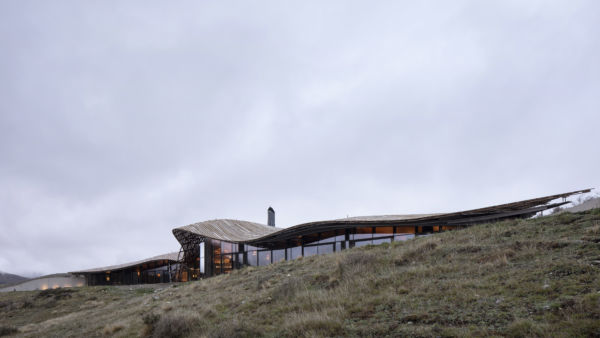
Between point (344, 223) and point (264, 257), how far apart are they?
419 inches

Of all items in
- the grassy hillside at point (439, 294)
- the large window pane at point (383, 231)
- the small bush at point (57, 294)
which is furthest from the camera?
the small bush at point (57, 294)

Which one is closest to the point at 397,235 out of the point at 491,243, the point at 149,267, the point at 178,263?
the point at 491,243

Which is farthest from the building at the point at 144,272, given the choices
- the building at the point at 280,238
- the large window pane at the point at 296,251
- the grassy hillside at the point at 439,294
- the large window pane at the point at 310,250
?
the grassy hillside at the point at 439,294

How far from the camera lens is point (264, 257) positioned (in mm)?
33281

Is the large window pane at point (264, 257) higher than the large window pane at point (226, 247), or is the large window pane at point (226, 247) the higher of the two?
the large window pane at point (226, 247)

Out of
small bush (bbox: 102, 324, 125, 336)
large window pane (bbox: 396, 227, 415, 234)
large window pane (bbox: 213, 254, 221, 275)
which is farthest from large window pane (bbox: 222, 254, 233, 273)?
small bush (bbox: 102, 324, 125, 336)

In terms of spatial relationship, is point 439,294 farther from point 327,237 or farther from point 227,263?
point 227,263

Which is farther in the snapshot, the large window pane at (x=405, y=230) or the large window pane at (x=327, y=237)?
the large window pane at (x=327, y=237)

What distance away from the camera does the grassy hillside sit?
249 inches

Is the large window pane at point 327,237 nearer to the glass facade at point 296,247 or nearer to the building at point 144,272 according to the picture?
the glass facade at point 296,247

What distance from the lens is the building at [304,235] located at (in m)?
22.0

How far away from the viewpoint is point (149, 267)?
51.5 m

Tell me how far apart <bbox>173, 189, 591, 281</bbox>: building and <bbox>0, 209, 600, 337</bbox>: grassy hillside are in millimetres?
7134

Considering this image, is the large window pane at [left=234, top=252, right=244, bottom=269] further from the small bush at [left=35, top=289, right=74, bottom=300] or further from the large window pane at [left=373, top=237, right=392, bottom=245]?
the small bush at [left=35, top=289, right=74, bottom=300]
